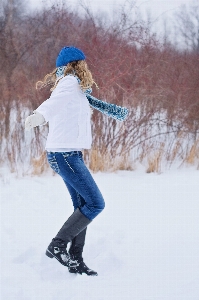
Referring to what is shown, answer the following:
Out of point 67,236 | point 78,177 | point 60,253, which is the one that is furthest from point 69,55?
point 60,253

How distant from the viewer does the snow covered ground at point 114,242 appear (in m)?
2.39

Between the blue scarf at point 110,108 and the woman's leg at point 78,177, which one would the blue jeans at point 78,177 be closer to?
the woman's leg at point 78,177

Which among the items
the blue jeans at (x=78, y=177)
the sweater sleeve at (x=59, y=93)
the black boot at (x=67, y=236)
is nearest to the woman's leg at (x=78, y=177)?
the blue jeans at (x=78, y=177)

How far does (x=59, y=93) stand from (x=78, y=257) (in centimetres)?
104

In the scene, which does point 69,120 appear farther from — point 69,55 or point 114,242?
point 114,242

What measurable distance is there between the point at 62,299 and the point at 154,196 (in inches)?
78.3

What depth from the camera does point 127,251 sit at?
9.55 feet

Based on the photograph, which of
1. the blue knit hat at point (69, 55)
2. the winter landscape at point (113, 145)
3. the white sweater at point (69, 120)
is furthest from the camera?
the winter landscape at point (113, 145)

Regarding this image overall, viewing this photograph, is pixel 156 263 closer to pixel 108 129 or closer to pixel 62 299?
pixel 62 299

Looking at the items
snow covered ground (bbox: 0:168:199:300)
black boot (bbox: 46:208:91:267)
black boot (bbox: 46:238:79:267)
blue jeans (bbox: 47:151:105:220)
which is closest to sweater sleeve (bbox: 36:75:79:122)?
blue jeans (bbox: 47:151:105:220)

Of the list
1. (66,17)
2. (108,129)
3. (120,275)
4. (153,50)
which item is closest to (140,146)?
(108,129)

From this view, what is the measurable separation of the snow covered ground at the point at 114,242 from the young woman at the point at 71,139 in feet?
0.65

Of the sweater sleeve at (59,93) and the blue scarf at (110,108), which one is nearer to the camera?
the sweater sleeve at (59,93)

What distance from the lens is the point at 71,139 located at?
7.85 ft
